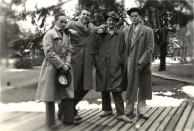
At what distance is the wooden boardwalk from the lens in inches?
184

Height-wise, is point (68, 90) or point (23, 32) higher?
point (23, 32)

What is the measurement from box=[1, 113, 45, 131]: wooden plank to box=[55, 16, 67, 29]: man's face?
3.89 feet

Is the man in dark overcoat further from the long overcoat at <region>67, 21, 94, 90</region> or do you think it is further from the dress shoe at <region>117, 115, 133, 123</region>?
the dress shoe at <region>117, 115, 133, 123</region>

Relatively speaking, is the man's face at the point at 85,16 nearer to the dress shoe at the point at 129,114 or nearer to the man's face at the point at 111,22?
the man's face at the point at 111,22

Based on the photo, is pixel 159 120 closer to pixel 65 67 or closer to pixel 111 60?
pixel 111 60

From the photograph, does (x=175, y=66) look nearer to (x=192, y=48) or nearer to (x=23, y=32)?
(x=192, y=48)

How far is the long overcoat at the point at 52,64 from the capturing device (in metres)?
4.53

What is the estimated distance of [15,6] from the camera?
4.34 m

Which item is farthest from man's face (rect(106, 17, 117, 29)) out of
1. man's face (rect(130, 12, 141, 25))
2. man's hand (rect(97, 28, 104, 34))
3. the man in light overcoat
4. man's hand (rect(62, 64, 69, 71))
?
man's hand (rect(62, 64, 69, 71))

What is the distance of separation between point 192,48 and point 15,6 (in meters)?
1.85

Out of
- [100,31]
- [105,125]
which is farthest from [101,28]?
[105,125]

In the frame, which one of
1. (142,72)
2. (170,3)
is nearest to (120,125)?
(142,72)

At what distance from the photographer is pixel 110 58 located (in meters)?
5.05

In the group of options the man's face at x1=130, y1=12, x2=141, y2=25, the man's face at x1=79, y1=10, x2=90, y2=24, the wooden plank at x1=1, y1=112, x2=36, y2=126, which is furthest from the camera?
the man's face at x1=130, y1=12, x2=141, y2=25
